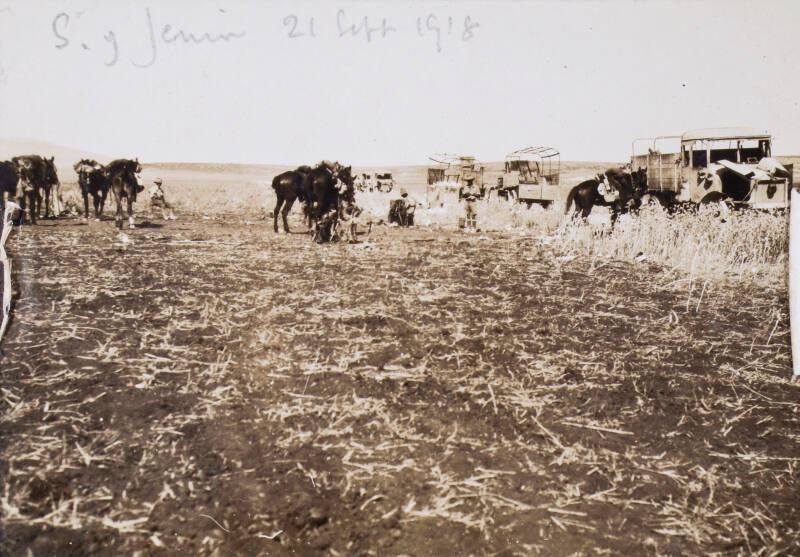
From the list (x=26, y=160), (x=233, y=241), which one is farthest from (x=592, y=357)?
(x=26, y=160)

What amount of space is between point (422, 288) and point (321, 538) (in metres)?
4.58

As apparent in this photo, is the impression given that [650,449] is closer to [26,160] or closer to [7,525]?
[7,525]

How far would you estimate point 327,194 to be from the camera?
1142 cm

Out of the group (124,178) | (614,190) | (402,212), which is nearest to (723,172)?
(614,190)

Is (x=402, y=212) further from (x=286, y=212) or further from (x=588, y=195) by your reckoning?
(x=588, y=195)

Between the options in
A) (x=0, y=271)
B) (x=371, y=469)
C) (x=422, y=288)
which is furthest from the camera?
(x=422, y=288)

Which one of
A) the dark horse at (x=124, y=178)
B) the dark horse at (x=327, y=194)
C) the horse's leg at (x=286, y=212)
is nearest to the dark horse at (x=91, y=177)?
the dark horse at (x=124, y=178)

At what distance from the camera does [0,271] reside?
4457mm

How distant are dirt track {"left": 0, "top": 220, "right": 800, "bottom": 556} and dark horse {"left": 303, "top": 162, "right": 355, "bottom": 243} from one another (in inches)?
191

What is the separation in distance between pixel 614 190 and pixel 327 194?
23.4 ft

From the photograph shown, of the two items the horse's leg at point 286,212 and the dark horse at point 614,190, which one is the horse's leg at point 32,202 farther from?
the dark horse at point 614,190

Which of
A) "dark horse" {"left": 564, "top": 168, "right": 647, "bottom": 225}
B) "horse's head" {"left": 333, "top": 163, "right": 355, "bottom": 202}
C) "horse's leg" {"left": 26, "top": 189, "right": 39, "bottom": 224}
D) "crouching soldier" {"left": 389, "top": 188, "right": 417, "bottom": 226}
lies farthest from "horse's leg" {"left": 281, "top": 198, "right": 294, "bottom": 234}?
"dark horse" {"left": 564, "top": 168, "right": 647, "bottom": 225}

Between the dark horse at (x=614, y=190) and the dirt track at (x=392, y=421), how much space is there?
619 centimetres

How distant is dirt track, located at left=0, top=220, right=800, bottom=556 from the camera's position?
2.39 m
